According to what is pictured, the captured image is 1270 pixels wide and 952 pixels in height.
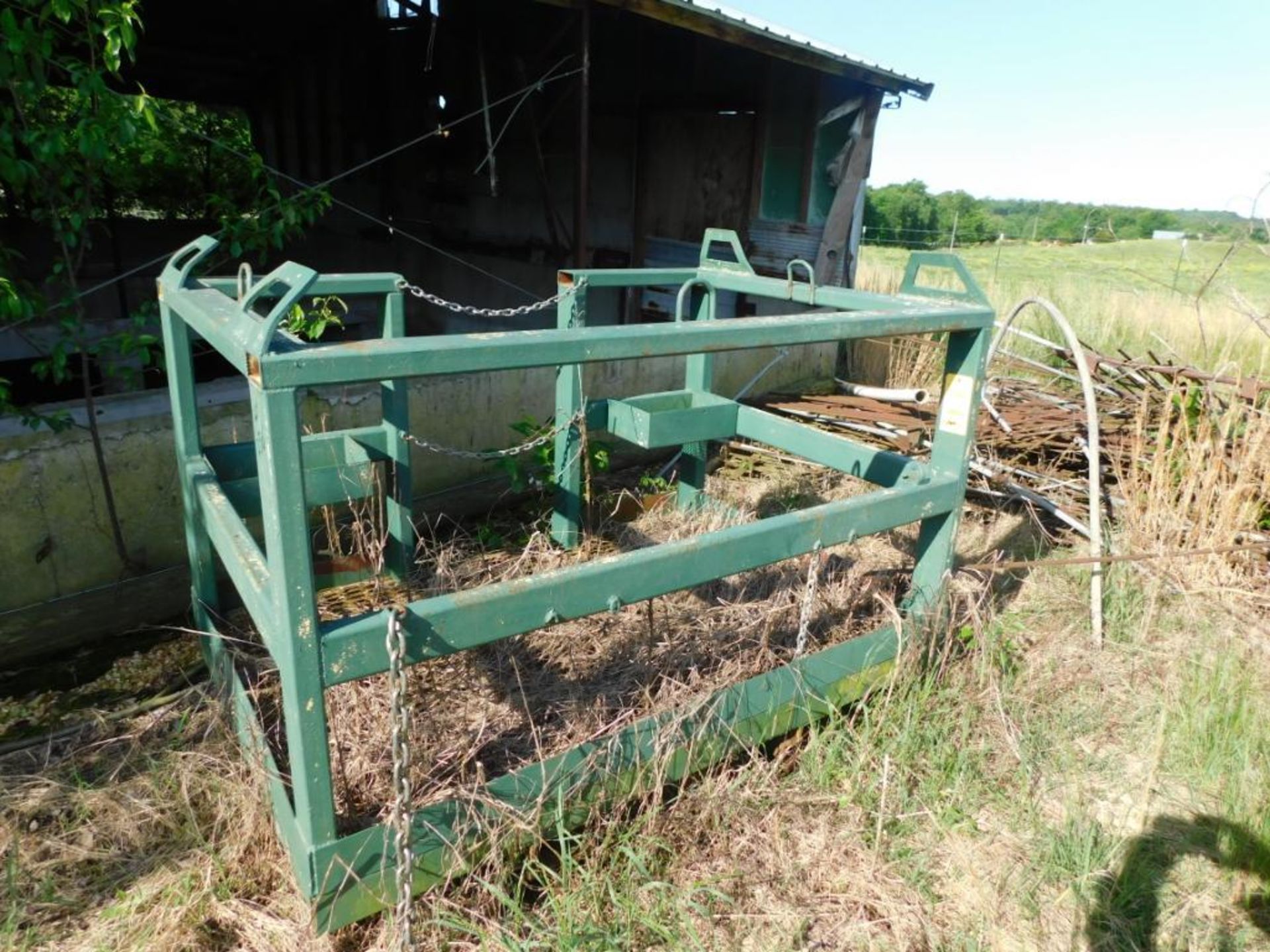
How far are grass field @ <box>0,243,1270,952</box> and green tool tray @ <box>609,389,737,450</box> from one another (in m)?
1.18

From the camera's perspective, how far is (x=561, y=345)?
184 cm

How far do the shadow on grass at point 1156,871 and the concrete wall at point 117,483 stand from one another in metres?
3.20

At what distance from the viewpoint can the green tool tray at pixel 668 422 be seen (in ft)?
11.5

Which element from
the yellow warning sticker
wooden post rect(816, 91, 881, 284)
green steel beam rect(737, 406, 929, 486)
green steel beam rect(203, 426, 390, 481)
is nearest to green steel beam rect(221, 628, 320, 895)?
green steel beam rect(203, 426, 390, 481)

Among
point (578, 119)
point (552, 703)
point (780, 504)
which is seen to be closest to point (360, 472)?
point (552, 703)

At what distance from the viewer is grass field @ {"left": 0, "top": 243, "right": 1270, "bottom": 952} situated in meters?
2.07

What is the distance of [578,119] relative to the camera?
233 inches

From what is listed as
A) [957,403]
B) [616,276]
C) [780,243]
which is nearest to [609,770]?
[957,403]

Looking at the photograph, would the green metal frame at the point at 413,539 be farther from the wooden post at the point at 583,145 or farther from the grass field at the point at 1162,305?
the wooden post at the point at 583,145

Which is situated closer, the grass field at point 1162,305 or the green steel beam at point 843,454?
the green steel beam at point 843,454

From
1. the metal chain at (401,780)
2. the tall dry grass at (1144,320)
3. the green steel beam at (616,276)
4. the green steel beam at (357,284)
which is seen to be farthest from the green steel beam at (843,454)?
A: the tall dry grass at (1144,320)

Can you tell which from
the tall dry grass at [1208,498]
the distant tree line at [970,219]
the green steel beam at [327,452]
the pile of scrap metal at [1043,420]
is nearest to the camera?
the green steel beam at [327,452]

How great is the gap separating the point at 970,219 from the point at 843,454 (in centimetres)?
3110

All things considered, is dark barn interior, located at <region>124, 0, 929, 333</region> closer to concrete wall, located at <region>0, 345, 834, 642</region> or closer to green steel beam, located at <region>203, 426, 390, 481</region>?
concrete wall, located at <region>0, 345, 834, 642</region>
